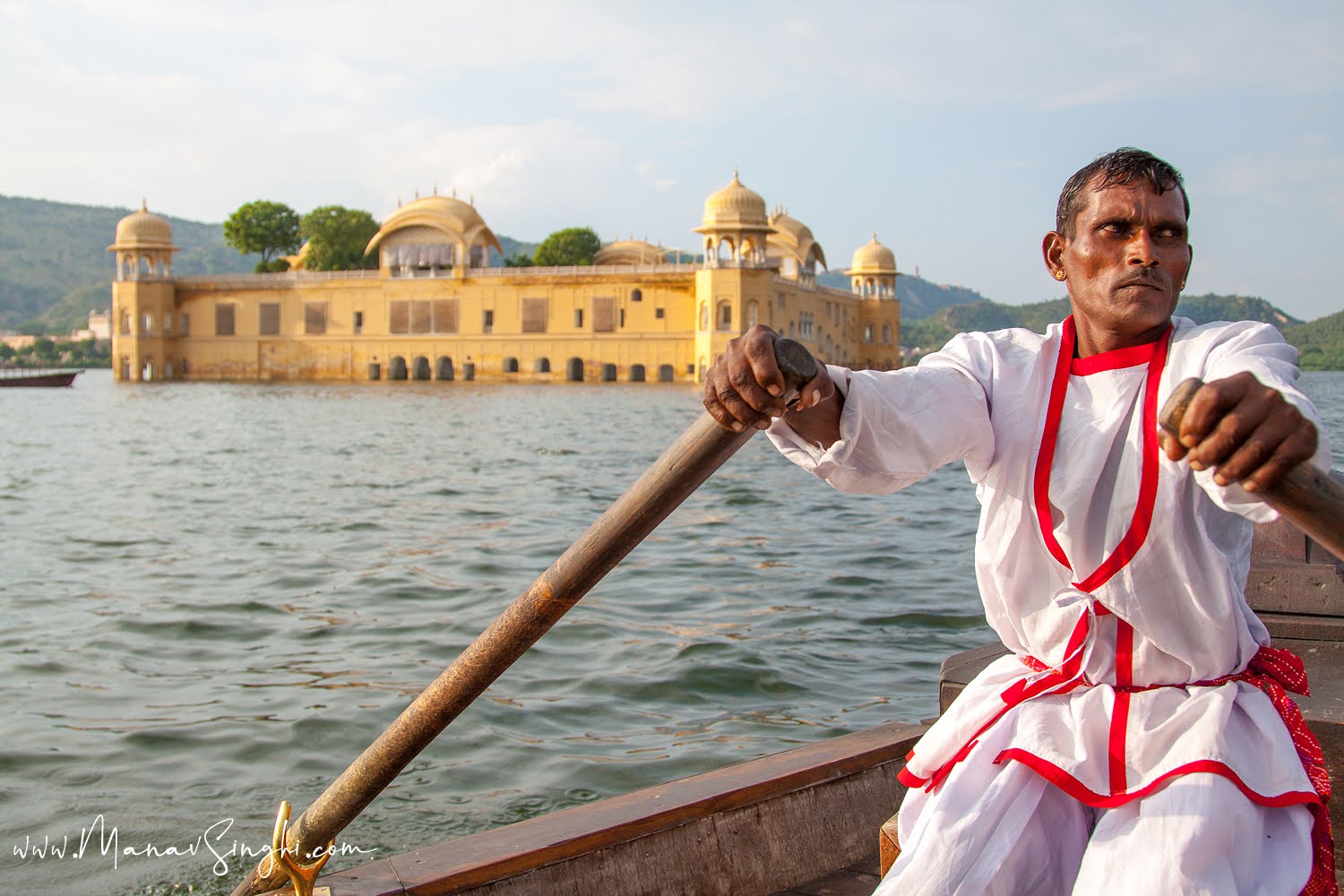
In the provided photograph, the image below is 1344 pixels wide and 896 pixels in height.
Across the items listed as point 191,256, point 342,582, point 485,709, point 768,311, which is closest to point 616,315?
point 768,311

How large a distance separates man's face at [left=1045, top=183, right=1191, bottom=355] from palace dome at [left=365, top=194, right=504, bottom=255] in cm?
4227

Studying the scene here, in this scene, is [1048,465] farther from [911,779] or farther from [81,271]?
[81,271]

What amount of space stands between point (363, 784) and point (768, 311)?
35.8 metres

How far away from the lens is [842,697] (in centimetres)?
477

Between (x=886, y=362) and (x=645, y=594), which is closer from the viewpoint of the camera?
(x=645, y=594)


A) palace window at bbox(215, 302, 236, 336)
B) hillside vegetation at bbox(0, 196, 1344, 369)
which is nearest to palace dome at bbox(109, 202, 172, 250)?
palace window at bbox(215, 302, 236, 336)

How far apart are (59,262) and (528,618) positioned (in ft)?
491

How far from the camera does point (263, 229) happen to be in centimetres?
4988

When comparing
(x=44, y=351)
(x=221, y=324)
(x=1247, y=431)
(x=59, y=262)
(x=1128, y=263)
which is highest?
(x=59, y=262)

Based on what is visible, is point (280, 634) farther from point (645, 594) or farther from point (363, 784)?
point (363, 784)

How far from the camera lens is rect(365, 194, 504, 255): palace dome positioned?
140 feet

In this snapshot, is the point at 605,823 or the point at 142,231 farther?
the point at 142,231

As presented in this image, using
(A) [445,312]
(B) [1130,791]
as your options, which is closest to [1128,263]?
(B) [1130,791]

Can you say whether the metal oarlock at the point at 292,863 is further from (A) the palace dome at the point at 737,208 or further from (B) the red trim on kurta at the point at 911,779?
(A) the palace dome at the point at 737,208
